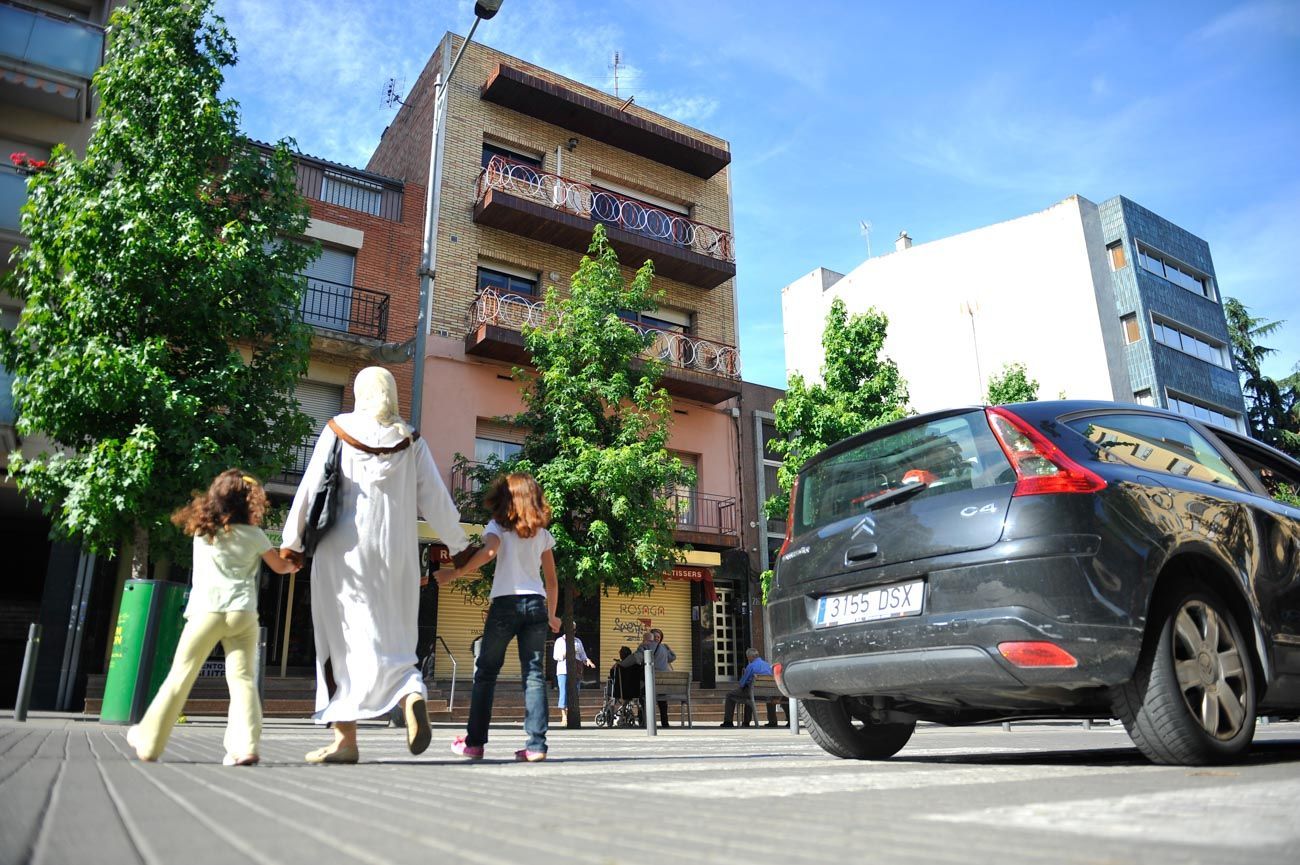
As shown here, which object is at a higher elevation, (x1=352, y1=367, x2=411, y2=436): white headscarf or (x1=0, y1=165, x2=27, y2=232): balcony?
(x1=0, y1=165, x2=27, y2=232): balcony

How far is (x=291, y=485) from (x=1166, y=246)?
109 ft

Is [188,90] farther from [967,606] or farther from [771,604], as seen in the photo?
[967,606]

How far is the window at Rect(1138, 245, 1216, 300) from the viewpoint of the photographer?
3288 centimetres

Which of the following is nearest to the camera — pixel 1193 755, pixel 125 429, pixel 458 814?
pixel 458 814

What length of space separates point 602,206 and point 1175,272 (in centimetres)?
2529

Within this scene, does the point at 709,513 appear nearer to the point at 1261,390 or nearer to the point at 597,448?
the point at 597,448

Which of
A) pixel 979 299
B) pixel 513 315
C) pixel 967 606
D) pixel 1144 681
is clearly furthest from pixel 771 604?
pixel 979 299

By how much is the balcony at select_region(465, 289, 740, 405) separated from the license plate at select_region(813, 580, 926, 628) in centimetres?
1266

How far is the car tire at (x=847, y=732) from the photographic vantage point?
4.57 m

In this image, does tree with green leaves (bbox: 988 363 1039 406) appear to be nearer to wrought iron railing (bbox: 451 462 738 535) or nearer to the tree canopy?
the tree canopy

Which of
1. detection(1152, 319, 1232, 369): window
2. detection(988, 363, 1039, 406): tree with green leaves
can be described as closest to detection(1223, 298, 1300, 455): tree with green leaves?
detection(1152, 319, 1232, 369): window

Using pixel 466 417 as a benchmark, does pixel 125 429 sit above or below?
below

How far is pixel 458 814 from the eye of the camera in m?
2.02

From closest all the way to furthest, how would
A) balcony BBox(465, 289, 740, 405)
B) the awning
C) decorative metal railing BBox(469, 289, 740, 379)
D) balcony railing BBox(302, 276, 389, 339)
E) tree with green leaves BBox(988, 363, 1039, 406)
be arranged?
balcony railing BBox(302, 276, 389, 339)
balcony BBox(465, 289, 740, 405)
decorative metal railing BBox(469, 289, 740, 379)
the awning
tree with green leaves BBox(988, 363, 1039, 406)
